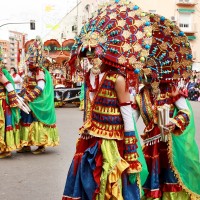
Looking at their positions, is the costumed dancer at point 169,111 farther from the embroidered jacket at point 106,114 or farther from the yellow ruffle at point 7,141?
the yellow ruffle at point 7,141

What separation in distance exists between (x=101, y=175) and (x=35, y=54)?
483cm

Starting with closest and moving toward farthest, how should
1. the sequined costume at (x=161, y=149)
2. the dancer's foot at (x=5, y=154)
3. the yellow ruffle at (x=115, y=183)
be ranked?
the yellow ruffle at (x=115, y=183), the sequined costume at (x=161, y=149), the dancer's foot at (x=5, y=154)

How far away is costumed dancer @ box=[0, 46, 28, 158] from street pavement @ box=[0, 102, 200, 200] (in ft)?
0.82

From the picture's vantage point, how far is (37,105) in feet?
27.4

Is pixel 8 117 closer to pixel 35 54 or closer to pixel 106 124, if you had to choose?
pixel 35 54

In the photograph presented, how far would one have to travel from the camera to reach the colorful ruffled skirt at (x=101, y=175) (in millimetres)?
3730

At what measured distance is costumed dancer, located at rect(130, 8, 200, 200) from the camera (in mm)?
4617

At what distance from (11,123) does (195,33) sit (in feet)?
114

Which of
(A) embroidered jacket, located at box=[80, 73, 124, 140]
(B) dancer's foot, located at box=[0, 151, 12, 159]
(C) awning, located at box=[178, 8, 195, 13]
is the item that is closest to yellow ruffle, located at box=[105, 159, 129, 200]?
(A) embroidered jacket, located at box=[80, 73, 124, 140]

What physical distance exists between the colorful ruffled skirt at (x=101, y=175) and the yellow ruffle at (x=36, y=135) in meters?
4.42

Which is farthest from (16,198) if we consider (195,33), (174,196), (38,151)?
(195,33)

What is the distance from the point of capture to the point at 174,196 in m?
4.61

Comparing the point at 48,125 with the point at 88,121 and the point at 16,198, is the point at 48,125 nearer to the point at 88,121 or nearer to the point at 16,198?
the point at 16,198

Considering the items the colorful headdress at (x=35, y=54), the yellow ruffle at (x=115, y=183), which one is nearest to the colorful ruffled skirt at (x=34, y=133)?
the colorful headdress at (x=35, y=54)
